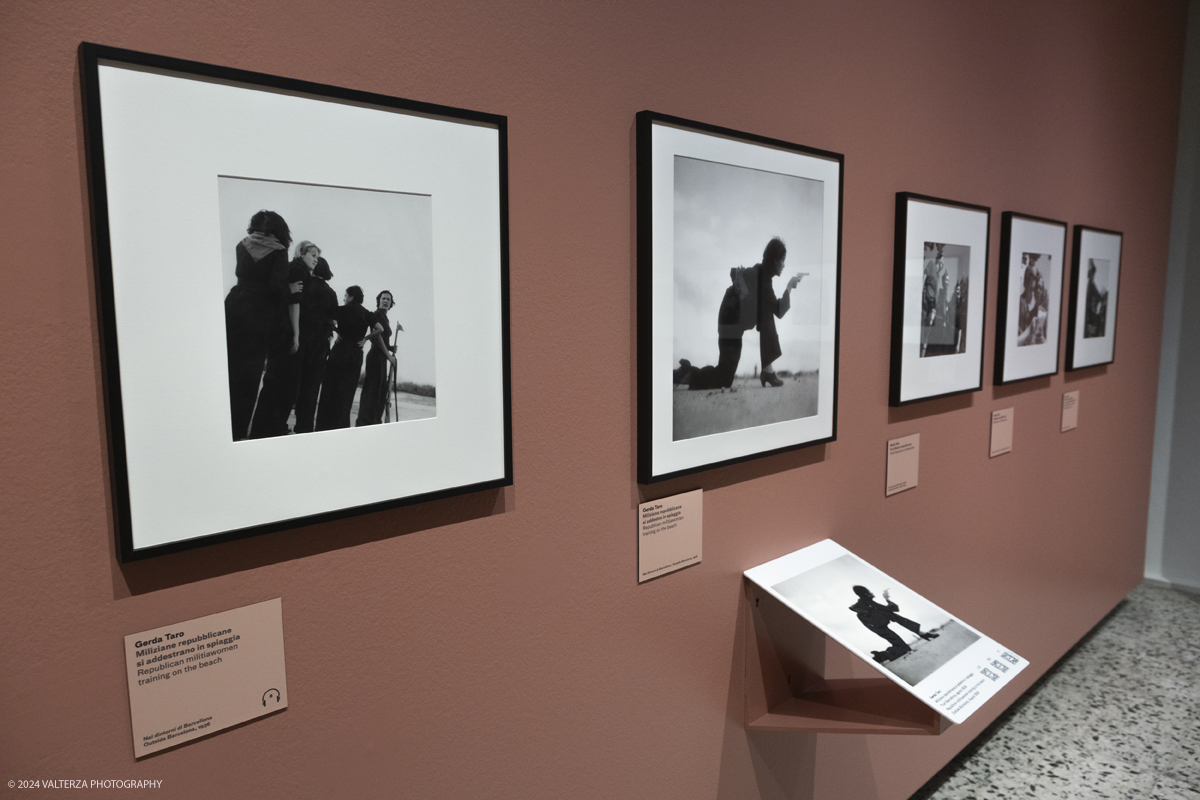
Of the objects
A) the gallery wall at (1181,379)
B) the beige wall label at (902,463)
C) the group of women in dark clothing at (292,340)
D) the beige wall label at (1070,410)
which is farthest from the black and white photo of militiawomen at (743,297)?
the gallery wall at (1181,379)

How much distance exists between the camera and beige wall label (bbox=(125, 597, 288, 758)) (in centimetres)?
88

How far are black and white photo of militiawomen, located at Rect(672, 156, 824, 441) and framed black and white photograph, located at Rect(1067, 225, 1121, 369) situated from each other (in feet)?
5.84

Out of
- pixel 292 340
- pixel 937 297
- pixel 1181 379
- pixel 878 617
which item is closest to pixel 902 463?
pixel 937 297

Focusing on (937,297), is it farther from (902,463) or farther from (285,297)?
(285,297)

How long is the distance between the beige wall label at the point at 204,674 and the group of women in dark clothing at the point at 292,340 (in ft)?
0.81

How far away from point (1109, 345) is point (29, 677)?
3776mm

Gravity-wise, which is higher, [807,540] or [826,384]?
[826,384]

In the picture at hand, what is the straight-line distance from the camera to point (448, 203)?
106 centimetres

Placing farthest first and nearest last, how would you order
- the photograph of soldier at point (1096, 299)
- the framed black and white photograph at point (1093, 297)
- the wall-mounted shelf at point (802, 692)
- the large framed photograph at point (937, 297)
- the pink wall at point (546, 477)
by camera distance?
the photograph of soldier at point (1096, 299) → the framed black and white photograph at point (1093, 297) → the large framed photograph at point (937, 297) → the wall-mounted shelf at point (802, 692) → the pink wall at point (546, 477)

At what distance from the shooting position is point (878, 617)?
164cm

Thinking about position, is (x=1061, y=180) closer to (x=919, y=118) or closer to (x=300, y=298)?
(x=919, y=118)

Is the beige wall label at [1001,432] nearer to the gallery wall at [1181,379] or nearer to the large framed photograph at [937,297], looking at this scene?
the large framed photograph at [937,297]

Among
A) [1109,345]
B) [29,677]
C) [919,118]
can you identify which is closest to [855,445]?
[919,118]

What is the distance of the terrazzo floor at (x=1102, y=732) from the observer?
2.47 meters
